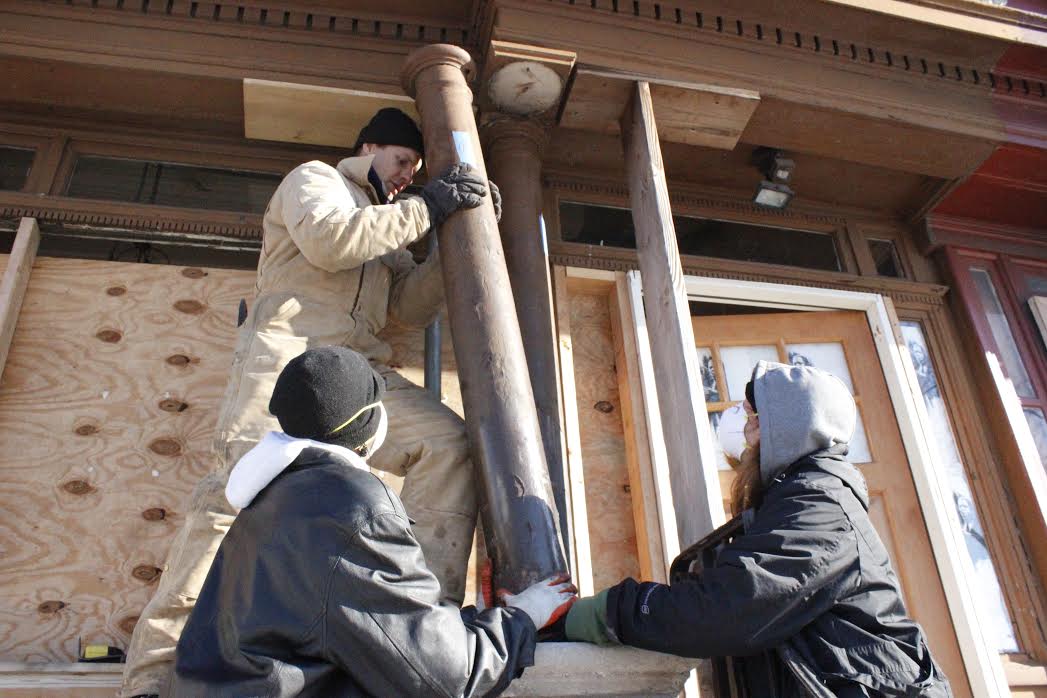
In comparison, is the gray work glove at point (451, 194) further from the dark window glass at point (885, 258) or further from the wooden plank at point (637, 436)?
the dark window glass at point (885, 258)

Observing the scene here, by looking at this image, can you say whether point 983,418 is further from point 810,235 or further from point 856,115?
point 856,115

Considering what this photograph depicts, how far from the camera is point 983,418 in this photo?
15.3 feet

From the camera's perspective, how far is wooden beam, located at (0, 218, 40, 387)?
3.75 m

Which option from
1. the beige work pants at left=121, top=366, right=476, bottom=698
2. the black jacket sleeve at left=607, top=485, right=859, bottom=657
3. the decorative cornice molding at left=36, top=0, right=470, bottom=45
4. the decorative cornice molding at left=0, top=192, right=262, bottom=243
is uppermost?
the decorative cornice molding at left=36, top=0, right=470, bottom=45

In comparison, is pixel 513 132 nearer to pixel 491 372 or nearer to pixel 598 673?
pixel 491 372

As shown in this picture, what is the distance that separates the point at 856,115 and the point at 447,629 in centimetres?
348

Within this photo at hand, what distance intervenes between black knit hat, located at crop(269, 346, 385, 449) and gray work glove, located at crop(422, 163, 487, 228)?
1.18 m

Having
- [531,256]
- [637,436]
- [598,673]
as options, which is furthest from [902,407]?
[598,673]

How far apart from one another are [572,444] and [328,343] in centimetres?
134

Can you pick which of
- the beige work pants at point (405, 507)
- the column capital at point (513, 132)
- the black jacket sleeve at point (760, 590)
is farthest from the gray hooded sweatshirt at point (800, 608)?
the column capital at point (513, 132)

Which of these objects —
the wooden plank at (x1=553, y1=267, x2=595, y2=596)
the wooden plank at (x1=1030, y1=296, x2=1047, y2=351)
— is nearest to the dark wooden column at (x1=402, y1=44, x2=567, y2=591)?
the wooden plank at (x1=553, y1=267, x2=595, y2=596)

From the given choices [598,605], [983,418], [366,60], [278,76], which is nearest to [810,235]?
[983,418]

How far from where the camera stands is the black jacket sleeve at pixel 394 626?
1.71m

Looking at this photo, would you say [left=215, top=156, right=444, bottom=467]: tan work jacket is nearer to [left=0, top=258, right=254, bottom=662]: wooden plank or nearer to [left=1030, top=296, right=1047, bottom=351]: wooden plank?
[left=0, top=258, right=254, bottom=662]: wooden plank
